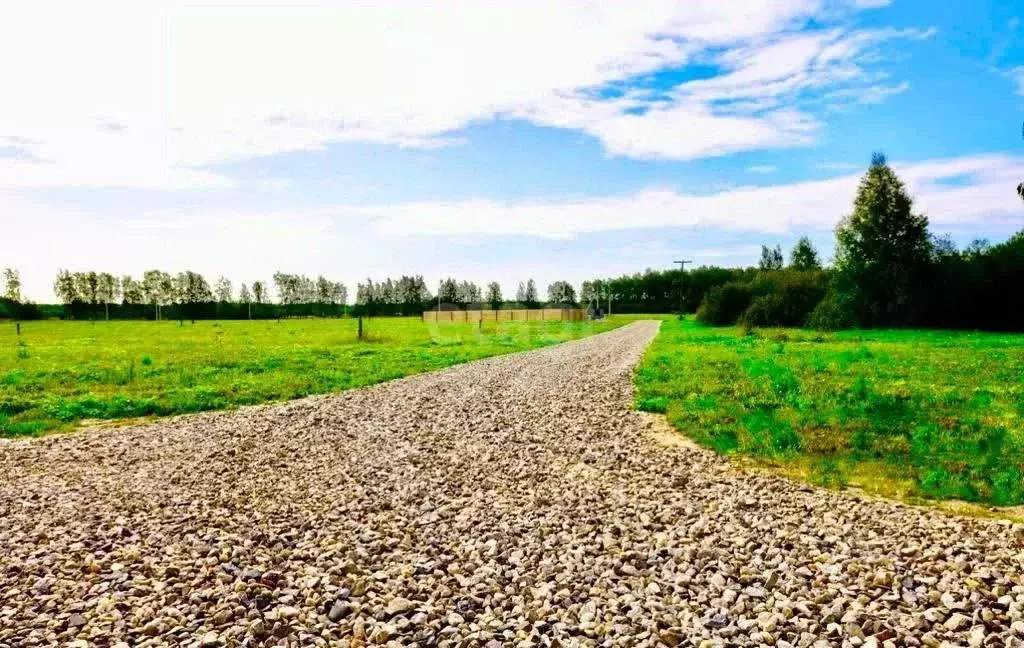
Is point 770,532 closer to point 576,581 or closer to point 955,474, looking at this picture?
point 576,581

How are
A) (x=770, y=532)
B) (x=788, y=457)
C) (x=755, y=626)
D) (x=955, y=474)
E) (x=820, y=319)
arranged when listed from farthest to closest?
(x=820, y=319)
(x=788, y=457)
(x=955, y=474)
(x=770, y=532)
(x=755, y=626)

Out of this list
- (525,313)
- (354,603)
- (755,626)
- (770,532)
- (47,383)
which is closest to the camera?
(755,626)

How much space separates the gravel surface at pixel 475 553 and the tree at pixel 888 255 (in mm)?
54466

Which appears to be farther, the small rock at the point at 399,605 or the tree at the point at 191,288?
the tree at the point at 191,288

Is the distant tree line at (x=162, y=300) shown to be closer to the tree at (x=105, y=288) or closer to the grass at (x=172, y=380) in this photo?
the tree at (x=105, y=288)

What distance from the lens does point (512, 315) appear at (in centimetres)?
10731

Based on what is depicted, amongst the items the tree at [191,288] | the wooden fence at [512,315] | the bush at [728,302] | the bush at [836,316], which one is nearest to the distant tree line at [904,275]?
the bush at [836,316]

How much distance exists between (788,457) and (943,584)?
5273mm

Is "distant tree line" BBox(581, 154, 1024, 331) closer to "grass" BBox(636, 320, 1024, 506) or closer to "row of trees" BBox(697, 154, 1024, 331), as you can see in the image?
"row of trees" BBox(697, 154, 1024, 331)

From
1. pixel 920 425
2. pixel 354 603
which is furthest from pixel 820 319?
pixel 354 603

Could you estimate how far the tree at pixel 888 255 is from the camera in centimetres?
5844

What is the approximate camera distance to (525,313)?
10925cm

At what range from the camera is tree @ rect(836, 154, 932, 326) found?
5844 cm

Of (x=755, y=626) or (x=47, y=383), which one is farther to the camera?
(x=47, y=383)
